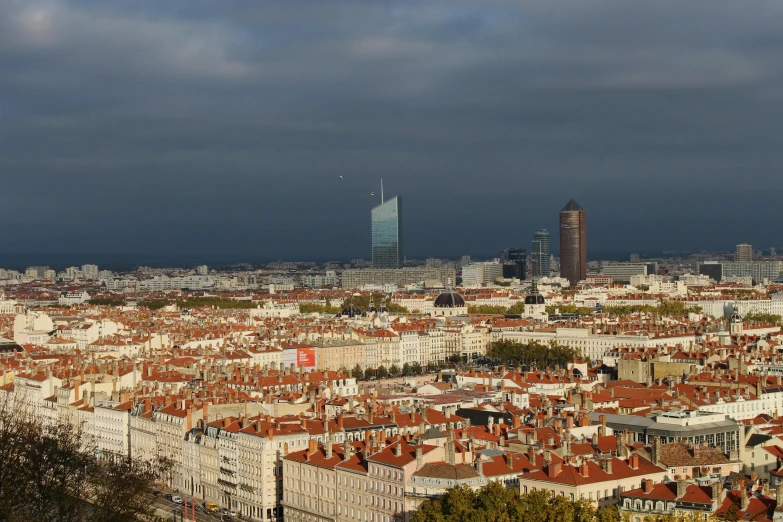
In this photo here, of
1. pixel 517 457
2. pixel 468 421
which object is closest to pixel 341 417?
pixel 468 421

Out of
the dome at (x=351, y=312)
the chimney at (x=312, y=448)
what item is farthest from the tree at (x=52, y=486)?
the dome at (x=351, y=312)

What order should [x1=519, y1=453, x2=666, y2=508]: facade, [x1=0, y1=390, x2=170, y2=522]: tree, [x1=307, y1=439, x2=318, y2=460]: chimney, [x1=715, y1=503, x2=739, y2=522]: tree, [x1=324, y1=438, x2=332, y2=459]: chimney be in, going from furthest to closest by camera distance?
[x1=307, y1=439, x2=318, y2=460]: chimney, [x1=324, y1=438, x2=332, y2=459]: chimney, [x1=519, y1=453, x2=666, y2=508]: facade, [x1=715, y1=503, x2=739, y2=522]: tree, [x1=0, y1=390, x2=170, y2=522]: tree

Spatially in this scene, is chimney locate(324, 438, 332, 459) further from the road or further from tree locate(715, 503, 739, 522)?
tree locate(715, 503, 739, 522)

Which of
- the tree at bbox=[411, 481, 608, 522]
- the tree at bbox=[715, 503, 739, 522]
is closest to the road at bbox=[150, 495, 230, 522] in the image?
the tree at bbox=[411, 481, 608, 522]

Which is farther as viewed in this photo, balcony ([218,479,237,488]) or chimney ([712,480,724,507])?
balcony ([218,479,237,488])

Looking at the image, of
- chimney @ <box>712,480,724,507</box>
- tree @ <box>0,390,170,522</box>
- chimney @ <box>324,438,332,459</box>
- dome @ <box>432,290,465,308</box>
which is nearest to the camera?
tree @ <box>0,390,170,522</box>

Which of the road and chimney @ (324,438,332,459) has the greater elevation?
chimney @ (324,438,332,459)

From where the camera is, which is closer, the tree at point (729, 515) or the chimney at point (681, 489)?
the tree at point (729, 515)

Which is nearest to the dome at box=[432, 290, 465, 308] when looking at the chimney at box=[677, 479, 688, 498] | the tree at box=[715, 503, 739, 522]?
the chimney at box=[677, 479, 688, 498]

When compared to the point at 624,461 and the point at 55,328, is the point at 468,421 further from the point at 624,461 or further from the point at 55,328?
the point at 55,328

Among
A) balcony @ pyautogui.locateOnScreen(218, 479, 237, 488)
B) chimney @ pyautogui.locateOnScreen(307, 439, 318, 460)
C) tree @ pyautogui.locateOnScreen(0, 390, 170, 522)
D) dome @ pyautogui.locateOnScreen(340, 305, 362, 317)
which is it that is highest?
tree @ pyautogui.locateOnScreen(0, 390, 170, 522)

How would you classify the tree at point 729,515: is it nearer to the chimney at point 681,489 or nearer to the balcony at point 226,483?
the chimney at point 681,489
